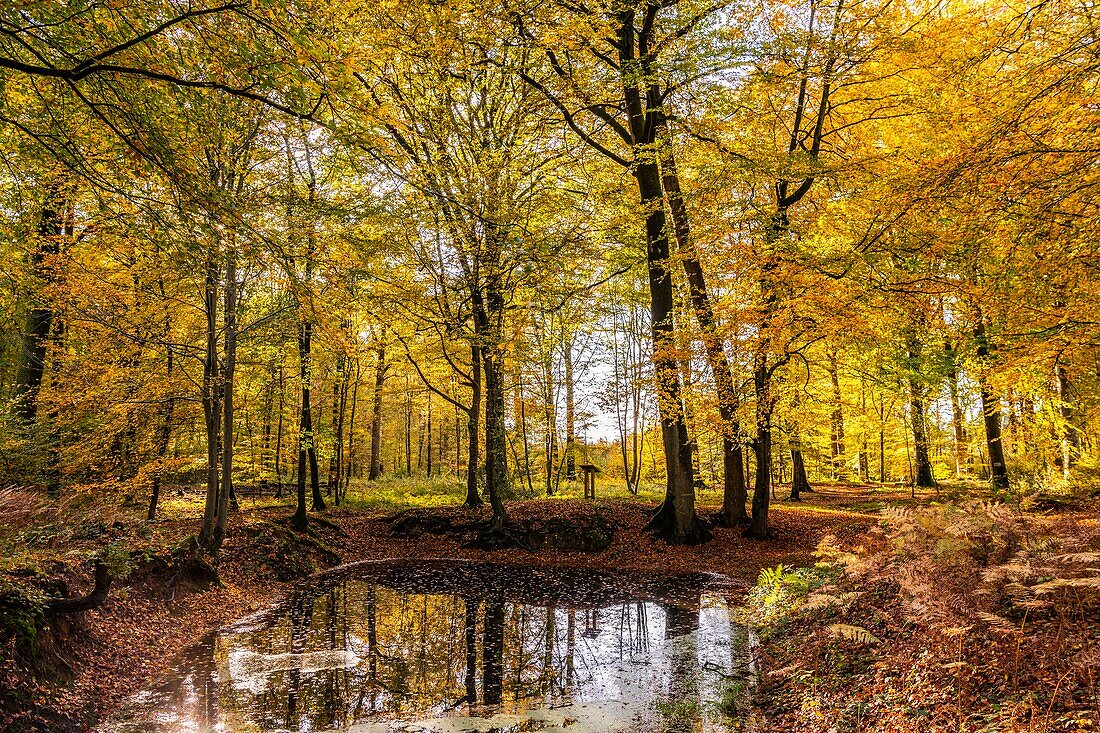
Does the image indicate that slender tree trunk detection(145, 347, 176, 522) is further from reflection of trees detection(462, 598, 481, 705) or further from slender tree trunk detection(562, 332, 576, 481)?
slender tree trunk detection(562, 332, 576, 481)

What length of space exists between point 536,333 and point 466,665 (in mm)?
17011

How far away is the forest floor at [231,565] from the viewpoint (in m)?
5.84

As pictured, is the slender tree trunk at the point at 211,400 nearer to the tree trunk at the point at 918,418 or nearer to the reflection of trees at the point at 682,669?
the reflection of trees at the point at 682,669

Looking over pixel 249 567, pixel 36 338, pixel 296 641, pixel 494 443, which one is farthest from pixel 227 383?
pixel 494 443

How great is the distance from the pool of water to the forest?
0.29 feet

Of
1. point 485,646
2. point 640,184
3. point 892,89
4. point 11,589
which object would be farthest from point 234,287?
point 892,89

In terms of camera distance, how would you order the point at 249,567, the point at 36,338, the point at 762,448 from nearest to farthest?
the point at 249,567, the point at 762,448, the point at 36,338

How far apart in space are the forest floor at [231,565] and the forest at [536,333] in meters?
0.08

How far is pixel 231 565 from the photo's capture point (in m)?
12.1

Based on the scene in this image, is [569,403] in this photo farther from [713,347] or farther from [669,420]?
[713,347]

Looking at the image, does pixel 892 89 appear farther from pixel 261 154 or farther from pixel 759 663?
pixel 261 154

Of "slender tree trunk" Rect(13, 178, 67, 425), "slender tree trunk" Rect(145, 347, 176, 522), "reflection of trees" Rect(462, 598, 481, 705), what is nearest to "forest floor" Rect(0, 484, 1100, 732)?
"slender tree trunk" Rect(145, 347, 176, 522)

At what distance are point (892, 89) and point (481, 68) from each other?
404 inches

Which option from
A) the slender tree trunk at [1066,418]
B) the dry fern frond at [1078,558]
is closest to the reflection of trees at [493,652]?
the dry fern frond at [1078,558]
